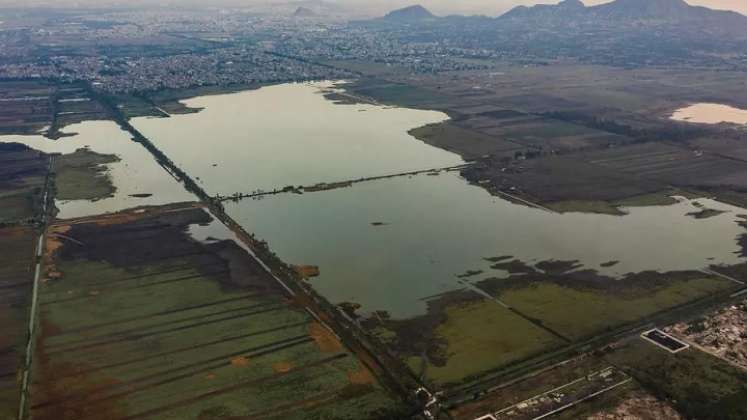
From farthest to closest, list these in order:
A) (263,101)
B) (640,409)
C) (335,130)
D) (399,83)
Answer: (399,83) → (263,101) → (335,130) → (640,409)

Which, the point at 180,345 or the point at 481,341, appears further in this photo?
the point at 481,341

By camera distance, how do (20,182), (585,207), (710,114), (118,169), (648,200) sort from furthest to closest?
(710,114) → (118,169) → (20,182) → (648,200) → (585,207)

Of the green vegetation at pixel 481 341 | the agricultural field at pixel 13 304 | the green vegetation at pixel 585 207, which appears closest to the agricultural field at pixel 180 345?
the agricultural field at pixel 13 304

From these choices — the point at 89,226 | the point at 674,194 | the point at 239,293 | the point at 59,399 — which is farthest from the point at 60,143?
the point at 674,194

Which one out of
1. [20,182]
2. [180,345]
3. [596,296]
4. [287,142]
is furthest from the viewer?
[287,142]

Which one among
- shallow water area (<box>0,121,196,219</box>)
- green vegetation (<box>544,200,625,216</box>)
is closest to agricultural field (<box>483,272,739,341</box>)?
green vegetation (<box>544,200,625,216</box>)

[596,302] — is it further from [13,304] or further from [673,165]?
[673,165]

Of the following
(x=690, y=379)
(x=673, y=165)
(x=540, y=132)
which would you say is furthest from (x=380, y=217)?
(x=540, y=132)

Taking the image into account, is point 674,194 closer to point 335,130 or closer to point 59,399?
point 335,130
